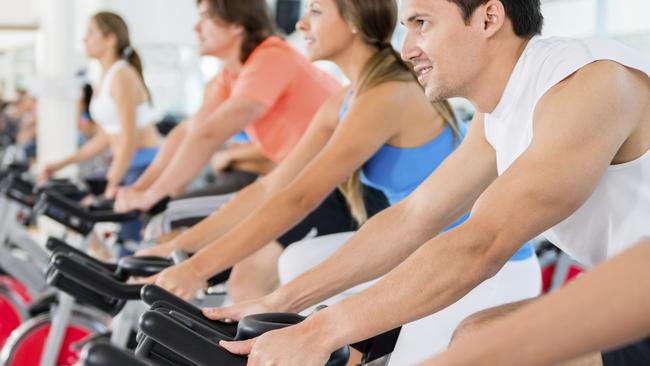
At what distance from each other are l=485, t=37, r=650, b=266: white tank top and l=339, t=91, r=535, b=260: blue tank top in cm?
72

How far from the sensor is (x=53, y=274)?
6.69 ft

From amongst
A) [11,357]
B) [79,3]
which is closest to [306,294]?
[11,357]

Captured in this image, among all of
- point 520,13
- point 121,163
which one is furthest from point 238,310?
point 121,163

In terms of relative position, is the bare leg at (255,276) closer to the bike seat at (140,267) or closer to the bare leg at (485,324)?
the bike seat at (140,267)

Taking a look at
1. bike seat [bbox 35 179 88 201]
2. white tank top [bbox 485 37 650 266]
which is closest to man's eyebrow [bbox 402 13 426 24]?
white tank top [bbox 485 37 650 266]

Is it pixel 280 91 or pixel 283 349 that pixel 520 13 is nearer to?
pixel 283 349

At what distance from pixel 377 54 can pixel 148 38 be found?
309 inches

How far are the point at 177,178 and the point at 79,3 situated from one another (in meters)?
6.69

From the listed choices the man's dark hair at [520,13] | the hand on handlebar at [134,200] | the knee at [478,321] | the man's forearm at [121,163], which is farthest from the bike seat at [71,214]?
the knee at [478,321]

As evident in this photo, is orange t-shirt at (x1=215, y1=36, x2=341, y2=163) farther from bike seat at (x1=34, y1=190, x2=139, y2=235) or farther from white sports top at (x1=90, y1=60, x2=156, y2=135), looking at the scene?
white sports top at (x1=90, y1=60, x2=156, y2=135)

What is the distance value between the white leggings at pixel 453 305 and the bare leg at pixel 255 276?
2.11 feet

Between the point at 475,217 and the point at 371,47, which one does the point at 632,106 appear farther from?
the point at 371,47

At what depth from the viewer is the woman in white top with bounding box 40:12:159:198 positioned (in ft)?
14.8

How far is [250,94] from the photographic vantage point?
3.09 meters
